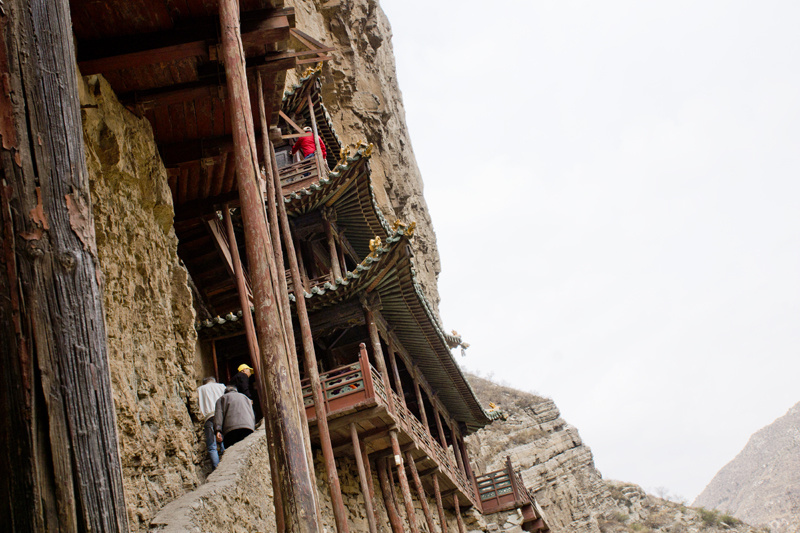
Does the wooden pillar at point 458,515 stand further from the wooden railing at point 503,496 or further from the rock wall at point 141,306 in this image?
the rock wall at point 141,306

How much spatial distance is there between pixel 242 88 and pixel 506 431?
2618cm

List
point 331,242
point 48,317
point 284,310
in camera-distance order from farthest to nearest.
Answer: point 331,242 < point 284,310 < point 48,317

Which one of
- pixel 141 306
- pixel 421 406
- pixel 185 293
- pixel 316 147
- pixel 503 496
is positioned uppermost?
pixel 316 147

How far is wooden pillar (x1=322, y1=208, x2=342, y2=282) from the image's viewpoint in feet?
50.5

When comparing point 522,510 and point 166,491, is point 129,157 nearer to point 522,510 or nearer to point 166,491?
point 166,491

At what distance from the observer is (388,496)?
1291 cm

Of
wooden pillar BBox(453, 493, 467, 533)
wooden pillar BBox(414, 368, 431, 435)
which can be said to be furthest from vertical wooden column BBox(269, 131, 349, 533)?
wooden pillar BBox(453, 493, 467, 533)

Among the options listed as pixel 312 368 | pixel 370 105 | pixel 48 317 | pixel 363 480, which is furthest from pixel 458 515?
pixel 48 317

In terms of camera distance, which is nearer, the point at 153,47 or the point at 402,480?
the point at 153,47

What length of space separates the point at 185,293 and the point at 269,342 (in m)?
3.81

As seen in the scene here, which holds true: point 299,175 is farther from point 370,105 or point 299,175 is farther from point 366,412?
point 370,105

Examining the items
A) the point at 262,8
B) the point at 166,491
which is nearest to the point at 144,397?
the point at 166,491

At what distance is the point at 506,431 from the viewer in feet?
96.5

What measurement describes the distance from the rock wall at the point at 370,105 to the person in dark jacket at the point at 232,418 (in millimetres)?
16019
